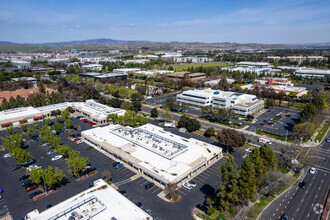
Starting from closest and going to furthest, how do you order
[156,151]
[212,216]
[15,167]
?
[212,216] → [15,167] → [156,151]

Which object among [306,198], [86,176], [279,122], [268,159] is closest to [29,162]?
[86,176]

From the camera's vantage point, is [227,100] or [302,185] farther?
[227,100]

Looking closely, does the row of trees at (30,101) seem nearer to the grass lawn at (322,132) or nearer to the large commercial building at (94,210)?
the large commercial building at (94,210)

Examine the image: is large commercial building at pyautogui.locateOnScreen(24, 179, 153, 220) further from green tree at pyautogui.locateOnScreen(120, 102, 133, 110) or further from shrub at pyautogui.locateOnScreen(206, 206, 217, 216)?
green tree at pyautogui.locateOnScreen(120, 102, 133, 110)

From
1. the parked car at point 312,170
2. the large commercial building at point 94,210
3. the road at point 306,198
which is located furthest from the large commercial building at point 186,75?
the large commercial building at point 94,210

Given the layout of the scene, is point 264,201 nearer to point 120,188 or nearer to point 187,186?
point 187,186

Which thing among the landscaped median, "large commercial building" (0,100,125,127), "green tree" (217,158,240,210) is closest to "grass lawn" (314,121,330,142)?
the landscaped median
